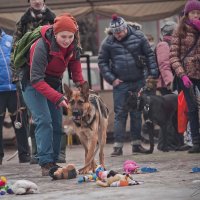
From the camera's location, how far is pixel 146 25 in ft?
87.5

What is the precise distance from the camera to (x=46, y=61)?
9609mm

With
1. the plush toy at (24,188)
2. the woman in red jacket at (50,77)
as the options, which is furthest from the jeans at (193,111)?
the plush toy at (24,188)

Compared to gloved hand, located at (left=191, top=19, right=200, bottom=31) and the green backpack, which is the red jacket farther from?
gloved hand, located at (left=191, top=19, right=200, bottom=31)

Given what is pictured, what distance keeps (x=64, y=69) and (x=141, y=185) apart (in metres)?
1.91

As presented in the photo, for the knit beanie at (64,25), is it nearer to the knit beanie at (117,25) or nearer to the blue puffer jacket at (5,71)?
the blue puffer jacket at (5,71)

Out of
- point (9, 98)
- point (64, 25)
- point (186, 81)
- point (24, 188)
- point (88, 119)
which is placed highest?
point (64, 25)

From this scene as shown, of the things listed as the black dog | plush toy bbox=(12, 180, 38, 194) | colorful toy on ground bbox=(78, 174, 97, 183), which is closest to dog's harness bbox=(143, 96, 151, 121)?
the black dog

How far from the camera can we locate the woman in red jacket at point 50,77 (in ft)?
31.3

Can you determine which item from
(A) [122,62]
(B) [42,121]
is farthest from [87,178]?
(A) [122,62]

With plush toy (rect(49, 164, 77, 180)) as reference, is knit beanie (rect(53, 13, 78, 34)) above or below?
above

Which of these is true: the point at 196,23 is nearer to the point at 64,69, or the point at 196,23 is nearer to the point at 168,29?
the point at 168,29

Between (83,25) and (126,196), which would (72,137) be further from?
(83,25)

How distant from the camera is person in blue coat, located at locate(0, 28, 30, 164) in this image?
41.2 ft

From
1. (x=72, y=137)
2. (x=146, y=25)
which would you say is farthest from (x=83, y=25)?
(x=72, y=137)
